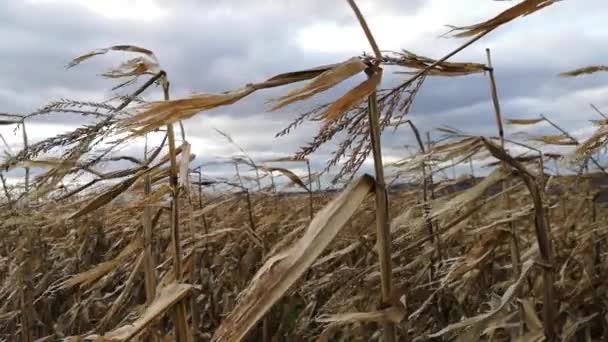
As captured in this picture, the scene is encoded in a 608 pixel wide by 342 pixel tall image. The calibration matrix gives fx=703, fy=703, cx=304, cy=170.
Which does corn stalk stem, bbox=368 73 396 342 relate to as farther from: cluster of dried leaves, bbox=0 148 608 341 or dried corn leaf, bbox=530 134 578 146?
dried corn leaf, bbox=530 134 578 146

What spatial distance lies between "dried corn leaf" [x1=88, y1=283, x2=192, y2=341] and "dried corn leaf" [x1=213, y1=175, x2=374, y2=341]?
22.5 inches

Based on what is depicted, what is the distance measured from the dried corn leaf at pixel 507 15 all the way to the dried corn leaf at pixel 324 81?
0.68 ft

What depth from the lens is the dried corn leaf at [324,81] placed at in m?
1.07

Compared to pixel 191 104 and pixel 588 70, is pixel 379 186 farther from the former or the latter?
pixel 588 70

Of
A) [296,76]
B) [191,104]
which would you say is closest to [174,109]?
[191,104]

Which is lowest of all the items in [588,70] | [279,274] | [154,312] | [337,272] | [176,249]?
[337,272]

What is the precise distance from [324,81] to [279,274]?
30 centimetres

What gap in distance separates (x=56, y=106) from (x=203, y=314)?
10.1 ft

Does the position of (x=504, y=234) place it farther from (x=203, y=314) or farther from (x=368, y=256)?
(x=203, y=314)

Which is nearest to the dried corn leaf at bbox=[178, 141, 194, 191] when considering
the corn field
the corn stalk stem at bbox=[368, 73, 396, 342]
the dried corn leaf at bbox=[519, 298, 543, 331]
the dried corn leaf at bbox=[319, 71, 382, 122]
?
the corn field

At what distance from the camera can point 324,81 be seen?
1.08m

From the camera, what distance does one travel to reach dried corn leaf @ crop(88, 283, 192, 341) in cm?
156

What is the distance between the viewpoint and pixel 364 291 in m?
2.67

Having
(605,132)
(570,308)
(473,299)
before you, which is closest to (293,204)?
(473,299)
